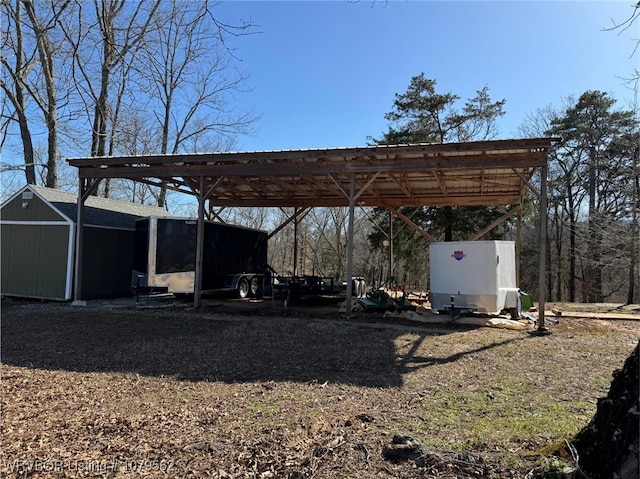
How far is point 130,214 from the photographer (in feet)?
53.2

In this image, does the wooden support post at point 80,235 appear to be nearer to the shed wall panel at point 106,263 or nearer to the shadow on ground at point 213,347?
the shed wall panel at point 106,263

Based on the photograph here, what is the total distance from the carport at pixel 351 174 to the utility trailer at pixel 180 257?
3.33 feet

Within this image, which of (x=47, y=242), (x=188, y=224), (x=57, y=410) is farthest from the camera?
(x=47, y=242)

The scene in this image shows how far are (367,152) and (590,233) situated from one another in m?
18.0

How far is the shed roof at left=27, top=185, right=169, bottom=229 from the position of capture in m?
13.5

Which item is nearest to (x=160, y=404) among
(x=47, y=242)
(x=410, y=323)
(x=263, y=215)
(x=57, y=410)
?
(x=57, y=410)

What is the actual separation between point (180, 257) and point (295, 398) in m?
8.48

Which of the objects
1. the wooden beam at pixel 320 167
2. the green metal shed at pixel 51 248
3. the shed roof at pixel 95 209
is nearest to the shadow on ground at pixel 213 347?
the green metal shed at pixel 51 248

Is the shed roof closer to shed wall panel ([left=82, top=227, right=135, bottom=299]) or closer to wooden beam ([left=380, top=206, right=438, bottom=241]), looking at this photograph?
shed wall panel ([left=82, top=227, right=135, bottom=299])

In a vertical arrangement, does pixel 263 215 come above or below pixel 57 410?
above

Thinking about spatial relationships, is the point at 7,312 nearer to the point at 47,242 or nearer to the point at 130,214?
the point at 47,242

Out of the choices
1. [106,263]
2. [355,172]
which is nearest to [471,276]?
[355,172]

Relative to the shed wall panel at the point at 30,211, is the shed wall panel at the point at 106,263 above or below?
below

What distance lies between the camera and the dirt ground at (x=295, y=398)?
3.14 meters
